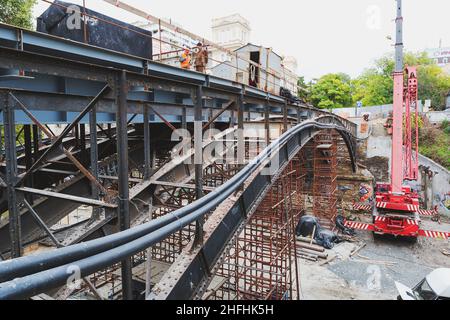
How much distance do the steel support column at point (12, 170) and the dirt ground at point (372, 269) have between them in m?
10.6

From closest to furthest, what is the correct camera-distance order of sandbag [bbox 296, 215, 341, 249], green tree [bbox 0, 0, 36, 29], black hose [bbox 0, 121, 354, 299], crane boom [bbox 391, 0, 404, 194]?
black hose [bbox 0, 121, 354, 299] < crane boom [bbox 391, 0, 404, 194] < green tree [bbox 0, 0, 36, 29] < sandbag [bbox 296, 215, 341, 249]

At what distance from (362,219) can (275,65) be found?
41.0 ft

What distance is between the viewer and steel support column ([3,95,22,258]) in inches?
195

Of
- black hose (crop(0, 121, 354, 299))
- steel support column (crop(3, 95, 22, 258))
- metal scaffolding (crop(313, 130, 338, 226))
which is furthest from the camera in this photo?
metal scaffolding (crop(313, 130, 338, 226))

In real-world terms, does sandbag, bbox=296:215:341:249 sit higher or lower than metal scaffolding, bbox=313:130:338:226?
lower

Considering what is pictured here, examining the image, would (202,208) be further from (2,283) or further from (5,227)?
(5,227)

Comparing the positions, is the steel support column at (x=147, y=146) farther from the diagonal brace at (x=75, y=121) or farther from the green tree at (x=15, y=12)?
the green tree at (x=15, y=12)

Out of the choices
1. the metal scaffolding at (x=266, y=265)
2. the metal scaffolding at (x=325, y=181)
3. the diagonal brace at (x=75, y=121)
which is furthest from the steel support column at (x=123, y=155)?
the metal scaffolding at (x=325, y=181)

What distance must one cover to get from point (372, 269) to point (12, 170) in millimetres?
14945

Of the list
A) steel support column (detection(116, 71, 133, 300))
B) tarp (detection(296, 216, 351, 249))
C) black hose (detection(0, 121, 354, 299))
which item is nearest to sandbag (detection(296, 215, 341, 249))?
tarp (detection(296, 216, 351, 249))

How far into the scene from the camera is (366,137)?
32.2 meters

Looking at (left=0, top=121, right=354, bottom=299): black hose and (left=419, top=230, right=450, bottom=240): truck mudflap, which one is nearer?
(left=0, top=121, right=354, bottom=299): black hose

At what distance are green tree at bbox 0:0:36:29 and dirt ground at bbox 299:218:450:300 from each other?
1871 centimetres

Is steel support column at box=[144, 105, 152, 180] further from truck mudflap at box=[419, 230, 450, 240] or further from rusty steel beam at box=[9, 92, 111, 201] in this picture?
truck mudflap at box=[419, 230, 450, 240]
